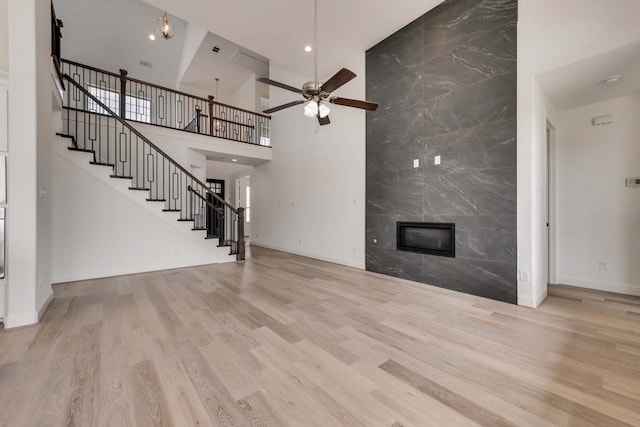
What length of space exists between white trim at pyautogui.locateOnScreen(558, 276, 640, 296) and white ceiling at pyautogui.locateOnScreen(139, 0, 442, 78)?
4529 millimetres

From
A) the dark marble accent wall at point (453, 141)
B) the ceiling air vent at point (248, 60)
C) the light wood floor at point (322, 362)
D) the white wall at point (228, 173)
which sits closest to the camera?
the light wood floor at point (322, 362)

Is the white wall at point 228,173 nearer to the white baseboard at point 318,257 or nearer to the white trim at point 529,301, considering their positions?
the white baseboard at point 318,257

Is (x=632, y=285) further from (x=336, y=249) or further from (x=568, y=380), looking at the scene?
(x=336, y=249)

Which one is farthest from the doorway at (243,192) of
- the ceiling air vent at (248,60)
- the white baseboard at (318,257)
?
the ceiling air vent at (248,60)

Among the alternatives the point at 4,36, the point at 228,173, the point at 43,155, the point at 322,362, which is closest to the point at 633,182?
the point at 322,362

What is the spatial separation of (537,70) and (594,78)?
2.52ft

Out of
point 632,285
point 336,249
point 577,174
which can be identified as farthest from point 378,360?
point 577,174

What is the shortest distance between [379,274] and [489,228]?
1867 mm

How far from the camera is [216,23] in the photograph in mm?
4047

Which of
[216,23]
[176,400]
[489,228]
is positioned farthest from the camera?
[216,23]

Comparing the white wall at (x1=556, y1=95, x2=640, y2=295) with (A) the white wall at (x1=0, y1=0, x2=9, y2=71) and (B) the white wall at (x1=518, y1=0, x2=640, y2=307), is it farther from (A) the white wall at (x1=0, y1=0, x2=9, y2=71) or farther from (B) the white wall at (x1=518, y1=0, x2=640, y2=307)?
(A) the white wall at (x1=0, y1=0, x2=9, y2=71)

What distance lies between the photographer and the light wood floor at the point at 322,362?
138 centimetres

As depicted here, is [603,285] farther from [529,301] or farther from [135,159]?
[135,159]

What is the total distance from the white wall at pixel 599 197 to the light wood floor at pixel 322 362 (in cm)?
52
